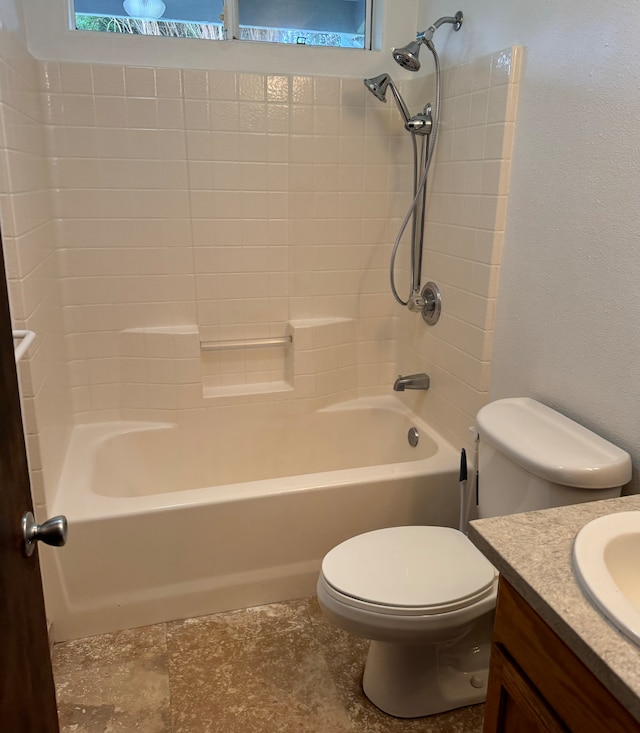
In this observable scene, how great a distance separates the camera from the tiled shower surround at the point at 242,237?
6.72 feet

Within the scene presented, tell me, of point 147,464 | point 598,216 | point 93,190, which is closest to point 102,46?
point 93,190

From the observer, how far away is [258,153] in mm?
2342

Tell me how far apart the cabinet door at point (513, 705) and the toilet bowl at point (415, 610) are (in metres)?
0.37

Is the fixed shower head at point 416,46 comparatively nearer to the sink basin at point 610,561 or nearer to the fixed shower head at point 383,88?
the fixed shower head at point 383,88

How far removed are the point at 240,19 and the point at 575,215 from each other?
1.55 meters

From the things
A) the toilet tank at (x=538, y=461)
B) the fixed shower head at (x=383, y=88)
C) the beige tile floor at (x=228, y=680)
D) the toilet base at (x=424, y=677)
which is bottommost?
the beige tile floor at (x=228, y=680)

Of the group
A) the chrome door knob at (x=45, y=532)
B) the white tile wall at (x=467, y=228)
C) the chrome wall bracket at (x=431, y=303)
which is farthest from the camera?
the chrome wall bracket at (x=431, y=303)

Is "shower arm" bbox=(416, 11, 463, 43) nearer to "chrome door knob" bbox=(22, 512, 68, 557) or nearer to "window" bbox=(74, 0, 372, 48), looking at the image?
"window" bbox=(74, 0, 372, 48)

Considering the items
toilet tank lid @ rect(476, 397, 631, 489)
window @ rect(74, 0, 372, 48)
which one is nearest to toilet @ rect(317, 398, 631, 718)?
toilet tank lid @ rect(476, 397, 631, 489)

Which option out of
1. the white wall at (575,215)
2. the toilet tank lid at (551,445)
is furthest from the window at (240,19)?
the toilet tank lid at (551,445)

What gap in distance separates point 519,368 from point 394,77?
1338 mm

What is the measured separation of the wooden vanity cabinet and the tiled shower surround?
110 cm

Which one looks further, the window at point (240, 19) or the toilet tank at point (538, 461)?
the window at point (240, 19)

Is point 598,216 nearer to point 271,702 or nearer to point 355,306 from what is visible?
point 355,306
